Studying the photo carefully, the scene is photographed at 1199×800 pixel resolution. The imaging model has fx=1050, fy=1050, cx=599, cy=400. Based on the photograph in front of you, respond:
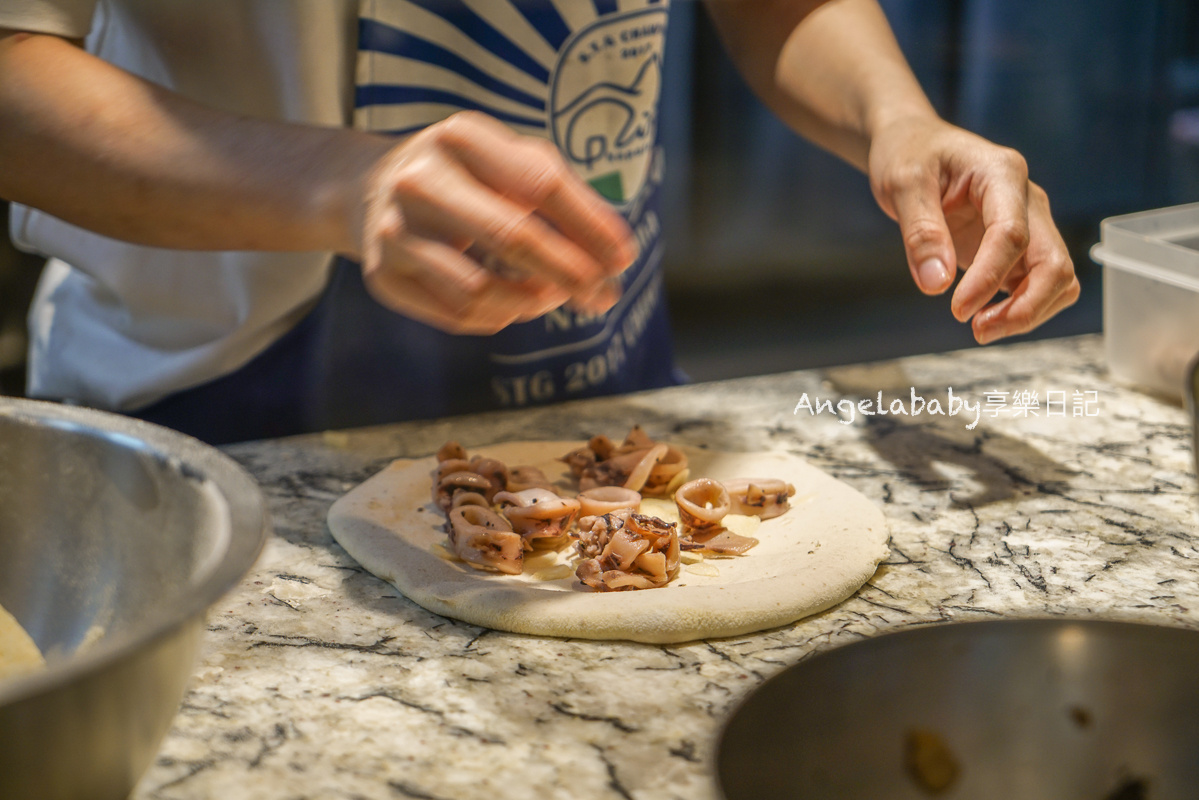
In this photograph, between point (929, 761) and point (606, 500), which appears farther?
point (606, 500)

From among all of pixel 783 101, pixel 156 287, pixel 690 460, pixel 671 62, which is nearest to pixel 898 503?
pixel 690 460

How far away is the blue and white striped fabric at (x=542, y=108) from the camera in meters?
1.27

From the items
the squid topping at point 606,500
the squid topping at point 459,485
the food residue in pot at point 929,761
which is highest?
the squid topping at point 459,485

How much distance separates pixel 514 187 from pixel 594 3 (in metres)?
0.68

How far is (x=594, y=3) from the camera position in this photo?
135cm

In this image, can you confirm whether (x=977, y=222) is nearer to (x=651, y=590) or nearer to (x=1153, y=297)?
(x=1153, y=297)

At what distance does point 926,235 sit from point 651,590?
1.57ft

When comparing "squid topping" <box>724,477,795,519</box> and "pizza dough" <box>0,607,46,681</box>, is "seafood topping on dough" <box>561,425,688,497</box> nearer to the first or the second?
"squid topping" <box>724,477,795,519</box>

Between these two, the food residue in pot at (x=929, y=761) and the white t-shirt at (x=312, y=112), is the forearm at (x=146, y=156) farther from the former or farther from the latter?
the food residue in pot at (x=929, y=761)

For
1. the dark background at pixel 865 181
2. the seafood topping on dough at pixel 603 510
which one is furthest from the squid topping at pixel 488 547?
the dark background at pixel 865 181

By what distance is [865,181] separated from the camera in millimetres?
3322

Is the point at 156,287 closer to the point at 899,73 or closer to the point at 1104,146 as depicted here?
the point at 899,73

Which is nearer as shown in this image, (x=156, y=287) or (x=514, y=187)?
(x=514, y=187)

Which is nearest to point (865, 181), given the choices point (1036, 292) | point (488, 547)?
point (1036, 292)
